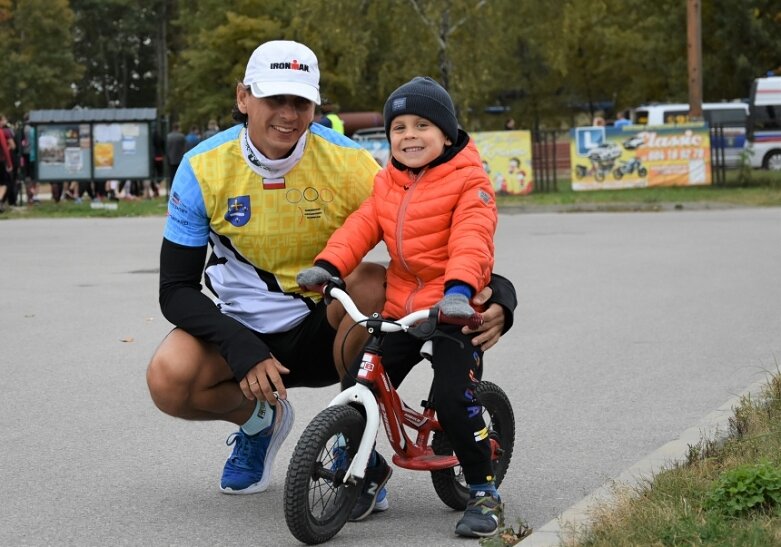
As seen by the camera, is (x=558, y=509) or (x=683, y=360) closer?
(x=558, y=509)

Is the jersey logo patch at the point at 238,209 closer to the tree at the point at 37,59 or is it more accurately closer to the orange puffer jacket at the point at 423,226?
the orange puffer jacket at the point at 423,226

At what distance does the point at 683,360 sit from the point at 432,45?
35038 mm

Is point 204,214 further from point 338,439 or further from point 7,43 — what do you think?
point 7,43

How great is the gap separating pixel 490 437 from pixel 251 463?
96cm

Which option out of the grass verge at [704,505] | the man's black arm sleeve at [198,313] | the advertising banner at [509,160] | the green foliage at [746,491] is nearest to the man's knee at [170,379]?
the man's black arm sleeve at [198,313]

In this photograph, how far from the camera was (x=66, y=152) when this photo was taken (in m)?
30.8

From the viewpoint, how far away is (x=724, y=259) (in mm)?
15305

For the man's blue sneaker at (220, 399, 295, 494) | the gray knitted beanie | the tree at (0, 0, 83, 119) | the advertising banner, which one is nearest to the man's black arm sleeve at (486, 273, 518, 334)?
the gray knitted beanie

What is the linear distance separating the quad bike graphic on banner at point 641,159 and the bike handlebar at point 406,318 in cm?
2451

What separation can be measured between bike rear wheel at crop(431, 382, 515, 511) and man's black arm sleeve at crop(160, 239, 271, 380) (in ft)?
2.36

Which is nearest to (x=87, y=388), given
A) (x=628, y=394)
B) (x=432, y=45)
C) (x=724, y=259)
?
(x=628, y=394)

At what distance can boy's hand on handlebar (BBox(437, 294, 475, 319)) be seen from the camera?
4496mm

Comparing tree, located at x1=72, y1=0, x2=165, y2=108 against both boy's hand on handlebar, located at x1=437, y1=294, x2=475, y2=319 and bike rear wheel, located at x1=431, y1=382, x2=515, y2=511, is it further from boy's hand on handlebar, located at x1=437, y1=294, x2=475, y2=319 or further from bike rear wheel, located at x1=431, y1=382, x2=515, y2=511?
boy's hand on handlebar, located at x1=437, y1=294, x2=475, y2=319

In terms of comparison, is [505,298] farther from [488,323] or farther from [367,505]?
[367,505]
